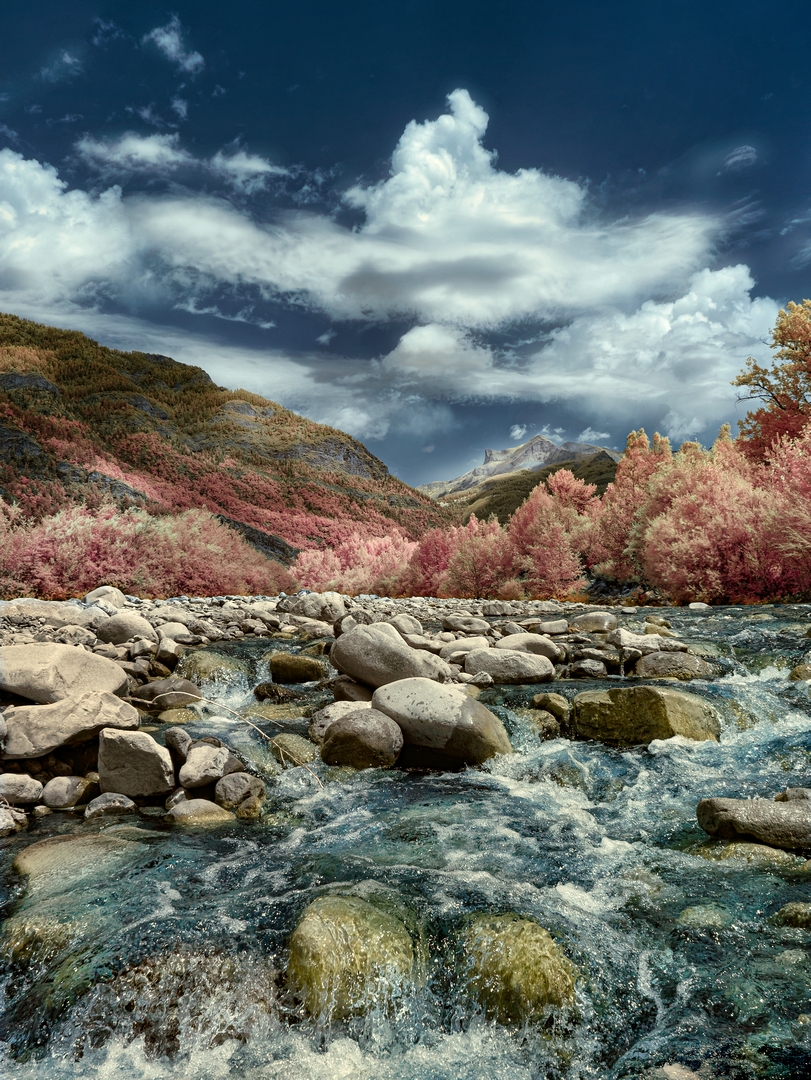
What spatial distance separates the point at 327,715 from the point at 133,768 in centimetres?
176

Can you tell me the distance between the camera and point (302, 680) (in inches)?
277

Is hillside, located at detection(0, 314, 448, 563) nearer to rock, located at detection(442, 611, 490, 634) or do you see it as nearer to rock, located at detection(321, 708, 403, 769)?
rock, located at detection(442, 611, 490, 634)

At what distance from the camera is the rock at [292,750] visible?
4.61 meters

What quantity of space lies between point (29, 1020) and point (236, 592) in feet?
52.2

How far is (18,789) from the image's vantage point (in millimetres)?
3848

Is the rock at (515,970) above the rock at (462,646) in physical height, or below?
below

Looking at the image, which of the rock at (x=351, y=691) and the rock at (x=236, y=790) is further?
the rock at (x=351, y=691)

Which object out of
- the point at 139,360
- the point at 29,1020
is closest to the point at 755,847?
the point at 29,1020

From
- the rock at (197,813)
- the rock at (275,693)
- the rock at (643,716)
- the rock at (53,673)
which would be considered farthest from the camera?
the rock at (275,693)

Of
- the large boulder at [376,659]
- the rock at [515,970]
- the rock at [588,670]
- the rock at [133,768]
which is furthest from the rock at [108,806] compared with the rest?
the rock at [588,670]

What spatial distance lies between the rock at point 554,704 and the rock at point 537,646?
1.52 meters

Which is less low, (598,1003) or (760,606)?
(760,606)

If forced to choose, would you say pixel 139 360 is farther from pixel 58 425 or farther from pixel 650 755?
pixel 650 755

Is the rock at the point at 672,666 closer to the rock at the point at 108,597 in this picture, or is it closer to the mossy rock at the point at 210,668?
the mossy rock at the point at 210,668
